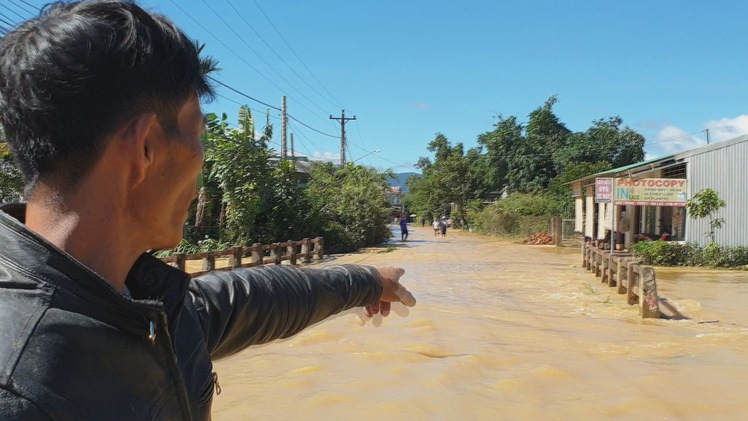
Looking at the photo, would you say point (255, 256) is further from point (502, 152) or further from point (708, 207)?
point (502, 152)

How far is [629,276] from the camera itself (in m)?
10.1

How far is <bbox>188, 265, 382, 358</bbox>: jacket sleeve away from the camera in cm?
149

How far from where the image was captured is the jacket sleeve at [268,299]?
58.5 inches

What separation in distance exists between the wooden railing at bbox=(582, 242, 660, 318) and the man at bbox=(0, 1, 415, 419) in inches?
348

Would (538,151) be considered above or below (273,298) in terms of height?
above

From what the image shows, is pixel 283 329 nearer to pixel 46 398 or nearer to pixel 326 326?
pixel 46 398

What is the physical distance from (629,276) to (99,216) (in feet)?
34.0

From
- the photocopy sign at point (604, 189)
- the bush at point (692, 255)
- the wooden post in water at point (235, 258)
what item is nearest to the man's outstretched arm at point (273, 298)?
the wooden post in water at point (235, 258)

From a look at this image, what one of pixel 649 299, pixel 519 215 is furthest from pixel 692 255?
pixel 519 215

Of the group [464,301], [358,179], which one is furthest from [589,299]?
[358,179]

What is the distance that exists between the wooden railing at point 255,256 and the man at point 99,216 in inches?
290

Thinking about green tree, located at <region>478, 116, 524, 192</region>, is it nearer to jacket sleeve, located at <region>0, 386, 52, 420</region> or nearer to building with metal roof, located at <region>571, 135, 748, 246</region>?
building with metal roof, located at <region>571, 135, 748, 246</region>

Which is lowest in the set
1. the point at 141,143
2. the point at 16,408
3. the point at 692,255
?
the point at 692,255

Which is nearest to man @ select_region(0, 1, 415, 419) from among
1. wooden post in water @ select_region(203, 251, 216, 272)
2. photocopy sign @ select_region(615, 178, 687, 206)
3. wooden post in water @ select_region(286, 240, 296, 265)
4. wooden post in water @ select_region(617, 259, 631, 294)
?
wooden post in water @ select_region(203, 251, 216, 272)
